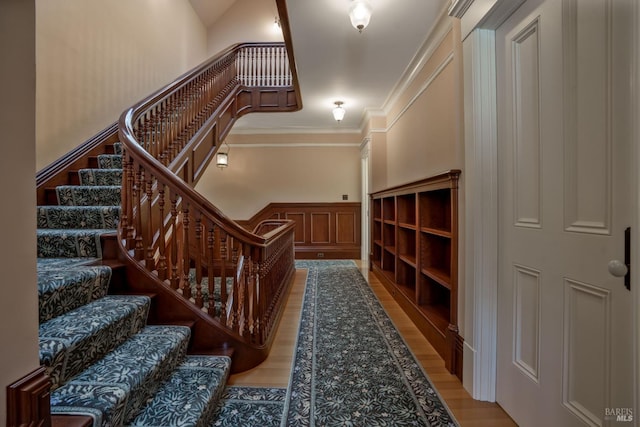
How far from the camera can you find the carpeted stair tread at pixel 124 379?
989mm

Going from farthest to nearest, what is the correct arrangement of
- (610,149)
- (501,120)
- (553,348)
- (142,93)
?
(142,93)
(501,120)
(553,348)
(610,149)

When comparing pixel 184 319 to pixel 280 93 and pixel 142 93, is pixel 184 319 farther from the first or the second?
pixel 280 93

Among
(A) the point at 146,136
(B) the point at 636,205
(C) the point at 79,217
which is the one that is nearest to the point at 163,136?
(A) the point at 146,136

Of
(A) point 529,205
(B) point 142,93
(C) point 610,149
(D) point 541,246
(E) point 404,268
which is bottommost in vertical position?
(E) point 404,268

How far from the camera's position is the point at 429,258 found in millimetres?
2689

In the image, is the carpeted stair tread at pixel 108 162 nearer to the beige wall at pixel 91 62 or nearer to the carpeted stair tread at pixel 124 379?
the beige wall at pixel 91 62

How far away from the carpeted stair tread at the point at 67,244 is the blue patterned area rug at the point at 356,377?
154 cm

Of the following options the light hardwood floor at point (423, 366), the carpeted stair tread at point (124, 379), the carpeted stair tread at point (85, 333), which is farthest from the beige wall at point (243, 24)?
the carpeted stair tread at point (124, 379)

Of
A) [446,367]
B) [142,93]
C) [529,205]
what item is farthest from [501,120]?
[142,93]

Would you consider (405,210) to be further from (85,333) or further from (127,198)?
(85,333)

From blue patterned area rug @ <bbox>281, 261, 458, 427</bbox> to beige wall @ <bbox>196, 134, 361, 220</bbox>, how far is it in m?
3.85

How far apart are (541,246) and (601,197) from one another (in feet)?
1.12

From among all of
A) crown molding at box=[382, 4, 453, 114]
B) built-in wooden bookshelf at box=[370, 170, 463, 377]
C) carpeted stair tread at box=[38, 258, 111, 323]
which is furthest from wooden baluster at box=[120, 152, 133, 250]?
crown molding at box=[382, 4, 453, 114]

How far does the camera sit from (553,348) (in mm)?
1224
